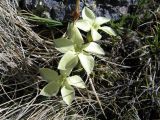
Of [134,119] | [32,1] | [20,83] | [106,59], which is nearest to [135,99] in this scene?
[134,119]

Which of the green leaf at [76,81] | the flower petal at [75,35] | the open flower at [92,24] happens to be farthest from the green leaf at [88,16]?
the green leaf at [76,81]

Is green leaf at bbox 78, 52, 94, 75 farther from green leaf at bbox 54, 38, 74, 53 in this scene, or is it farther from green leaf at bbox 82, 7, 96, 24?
green leaf at bbox 82, 7, 96, 24

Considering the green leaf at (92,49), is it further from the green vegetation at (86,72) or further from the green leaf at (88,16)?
the green leaf at (88,16)

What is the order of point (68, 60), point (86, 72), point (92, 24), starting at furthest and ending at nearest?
point (86, 72)
point (92, 24)
point (68, 60)

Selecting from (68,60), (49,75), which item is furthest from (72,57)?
(49,75)

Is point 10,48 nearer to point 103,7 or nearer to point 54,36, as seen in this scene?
point 54,36

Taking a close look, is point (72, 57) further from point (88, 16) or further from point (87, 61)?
point (88, 16)

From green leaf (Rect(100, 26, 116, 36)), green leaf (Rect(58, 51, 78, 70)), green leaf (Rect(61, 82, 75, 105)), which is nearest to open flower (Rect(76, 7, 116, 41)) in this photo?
green leaf (Rect(100, 26, 116, 36))
